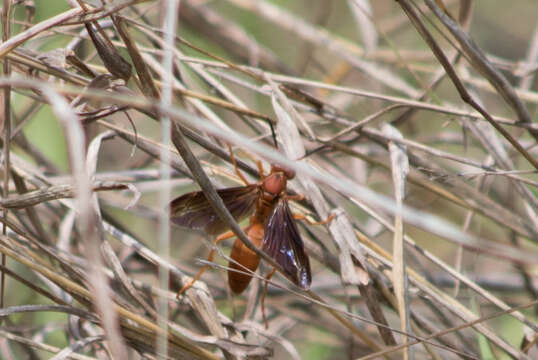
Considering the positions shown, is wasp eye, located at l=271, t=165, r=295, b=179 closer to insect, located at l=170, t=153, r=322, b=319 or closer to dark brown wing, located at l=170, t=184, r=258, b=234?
insect, located at l=170, t=153, r=322, b=319

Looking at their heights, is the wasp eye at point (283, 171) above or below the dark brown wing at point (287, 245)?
above

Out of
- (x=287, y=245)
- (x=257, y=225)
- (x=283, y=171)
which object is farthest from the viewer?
(x=257, y=225)

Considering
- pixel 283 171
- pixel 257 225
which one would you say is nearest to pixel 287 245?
pixel 283 171

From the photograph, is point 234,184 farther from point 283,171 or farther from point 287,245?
point 287,245

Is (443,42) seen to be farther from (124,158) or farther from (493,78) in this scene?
(124,158)

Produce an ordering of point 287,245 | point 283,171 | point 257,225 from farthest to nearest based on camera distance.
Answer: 1. point 257,225
2. point 283,171
3. point 287,245

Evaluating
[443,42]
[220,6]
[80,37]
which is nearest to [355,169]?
[443,42]

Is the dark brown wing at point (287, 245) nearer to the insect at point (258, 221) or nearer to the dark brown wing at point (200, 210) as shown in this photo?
the insect at point (258, 221)

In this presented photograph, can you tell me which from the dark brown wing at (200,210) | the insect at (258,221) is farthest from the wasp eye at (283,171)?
the dark brown wing at (200,210)
